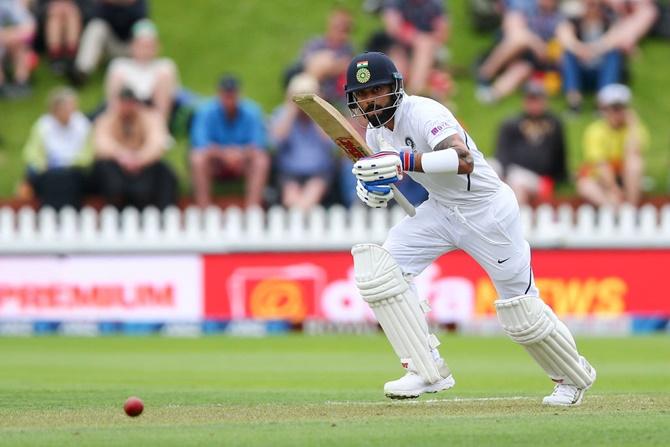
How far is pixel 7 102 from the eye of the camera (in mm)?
19172

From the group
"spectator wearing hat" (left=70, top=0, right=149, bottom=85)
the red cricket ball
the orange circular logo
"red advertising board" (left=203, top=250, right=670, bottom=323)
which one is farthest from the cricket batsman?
"spectator wearing hat" (left=70, top=0, right=149, bottom=85)

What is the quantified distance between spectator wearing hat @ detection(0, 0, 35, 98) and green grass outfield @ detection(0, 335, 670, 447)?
5.63 metres

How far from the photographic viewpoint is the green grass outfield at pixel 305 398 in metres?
5.86

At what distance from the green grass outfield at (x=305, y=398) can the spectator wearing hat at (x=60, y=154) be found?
9.25 ft

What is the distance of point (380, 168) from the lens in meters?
6.78

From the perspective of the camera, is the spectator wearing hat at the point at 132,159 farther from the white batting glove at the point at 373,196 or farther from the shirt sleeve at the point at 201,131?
the white batting glove at the point at 373,196

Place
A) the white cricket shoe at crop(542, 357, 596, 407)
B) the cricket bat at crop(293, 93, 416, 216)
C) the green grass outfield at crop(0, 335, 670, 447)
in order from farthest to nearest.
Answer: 1. the white cricket shoe at crop(542, 357, 596, 407)
2. the cricket bat at crop(293, 93, 416, 216)
3. the green grass outfield at crop(0, 335, 670, 447)

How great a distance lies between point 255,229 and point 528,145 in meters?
3.08

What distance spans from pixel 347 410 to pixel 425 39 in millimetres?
10613

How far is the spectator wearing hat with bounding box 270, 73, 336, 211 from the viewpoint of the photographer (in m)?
15.9

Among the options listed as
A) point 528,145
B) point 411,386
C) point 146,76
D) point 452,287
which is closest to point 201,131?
point 146,76

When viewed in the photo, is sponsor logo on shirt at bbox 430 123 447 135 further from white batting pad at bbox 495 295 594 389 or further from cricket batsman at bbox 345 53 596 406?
→ white batting pad at bbox 495 295 594 389

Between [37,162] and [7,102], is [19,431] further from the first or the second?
[7,102]

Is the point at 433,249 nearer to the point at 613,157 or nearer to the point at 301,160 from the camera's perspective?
the point at 301,160
